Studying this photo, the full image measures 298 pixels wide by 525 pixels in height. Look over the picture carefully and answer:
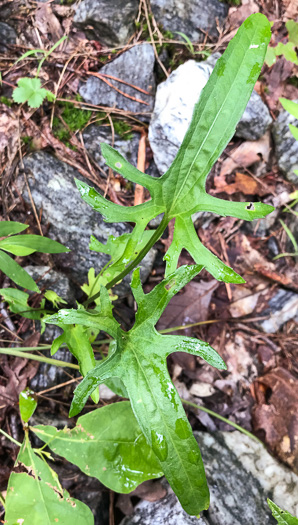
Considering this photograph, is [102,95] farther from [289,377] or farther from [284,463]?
[284,463]

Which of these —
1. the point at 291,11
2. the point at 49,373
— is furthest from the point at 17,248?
the point at 291,11

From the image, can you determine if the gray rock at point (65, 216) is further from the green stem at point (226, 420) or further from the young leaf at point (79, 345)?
the green stem at point (226, 420)

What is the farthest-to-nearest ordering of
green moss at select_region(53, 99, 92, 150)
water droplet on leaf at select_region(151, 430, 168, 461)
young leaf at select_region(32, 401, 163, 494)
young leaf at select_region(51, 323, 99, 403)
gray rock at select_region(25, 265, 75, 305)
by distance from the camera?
1. green moss at select_region(53, 99, 92, 150)
2. gray rock at select_region(25, 265, 75, 305)
3. young leaf at select_region(32, 401, 163, 494)
4. young leaf at select_region(51, 323, 99, 403)
5. water droplet on leaf at select_region(151, 430, 168, 461)

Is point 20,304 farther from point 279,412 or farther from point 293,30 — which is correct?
point 293,30

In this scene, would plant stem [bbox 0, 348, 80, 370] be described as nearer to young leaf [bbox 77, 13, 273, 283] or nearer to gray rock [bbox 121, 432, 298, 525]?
young leaf [bbox 77, 13, 273, 283]

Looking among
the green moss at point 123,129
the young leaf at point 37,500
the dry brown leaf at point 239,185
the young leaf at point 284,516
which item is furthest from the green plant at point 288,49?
the young leaf at point 37,500

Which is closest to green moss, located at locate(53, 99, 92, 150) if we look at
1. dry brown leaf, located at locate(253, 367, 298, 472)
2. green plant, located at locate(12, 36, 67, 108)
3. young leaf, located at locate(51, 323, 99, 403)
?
green plant, located at locate(12, 36, 67, 108)

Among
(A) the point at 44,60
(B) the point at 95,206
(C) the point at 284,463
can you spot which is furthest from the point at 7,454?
(A) the point at 44,60
